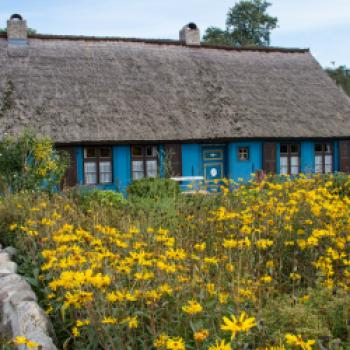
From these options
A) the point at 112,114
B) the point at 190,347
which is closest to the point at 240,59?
the point at 112,114

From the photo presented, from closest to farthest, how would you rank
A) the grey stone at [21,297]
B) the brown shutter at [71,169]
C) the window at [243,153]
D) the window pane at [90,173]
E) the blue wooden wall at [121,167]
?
the grey stone at [21,297]
the brown shutter at [71,169]
the window pane at [90,173]
the blue wooden wall at [121,167]
the window at [243,153]

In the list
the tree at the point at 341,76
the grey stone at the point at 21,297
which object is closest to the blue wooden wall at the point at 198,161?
the grey stone at the point at 21,297

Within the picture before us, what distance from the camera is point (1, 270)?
4562 millimetres

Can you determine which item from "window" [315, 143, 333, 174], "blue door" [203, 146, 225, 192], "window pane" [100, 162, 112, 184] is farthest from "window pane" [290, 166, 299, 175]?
"window pane" [100, 162, 112, 184]

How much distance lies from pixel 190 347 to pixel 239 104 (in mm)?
13774

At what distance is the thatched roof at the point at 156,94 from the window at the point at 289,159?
2.78ft

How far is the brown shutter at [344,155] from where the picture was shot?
16875mm

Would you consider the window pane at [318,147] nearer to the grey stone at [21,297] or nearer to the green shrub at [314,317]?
the green shrub at [314,317]

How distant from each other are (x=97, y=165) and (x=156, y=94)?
3.19 metres

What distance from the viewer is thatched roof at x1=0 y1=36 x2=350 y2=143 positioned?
13633 mm

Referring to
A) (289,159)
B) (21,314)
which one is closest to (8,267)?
(21,314)

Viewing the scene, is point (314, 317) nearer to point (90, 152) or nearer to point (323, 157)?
point (90, 152)

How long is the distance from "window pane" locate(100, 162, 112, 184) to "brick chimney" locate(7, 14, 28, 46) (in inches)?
203

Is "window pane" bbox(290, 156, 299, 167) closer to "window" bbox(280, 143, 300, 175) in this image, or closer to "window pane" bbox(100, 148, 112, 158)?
"window" bbox(280, 143, 300, 175)
